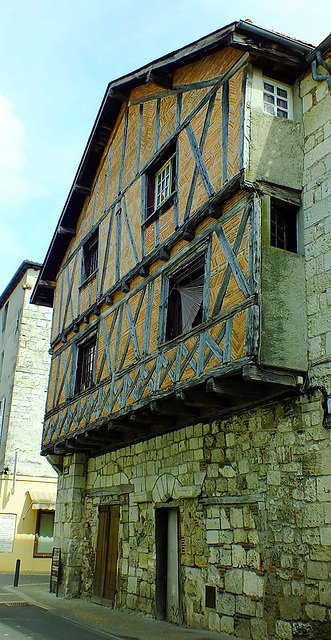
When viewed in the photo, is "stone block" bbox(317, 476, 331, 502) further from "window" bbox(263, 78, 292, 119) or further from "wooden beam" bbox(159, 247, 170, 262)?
"window" bbox(263, 78, 292, 119)

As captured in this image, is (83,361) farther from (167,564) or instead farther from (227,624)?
(227,624)

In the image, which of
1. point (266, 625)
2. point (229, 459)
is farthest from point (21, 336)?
point (266, 625)

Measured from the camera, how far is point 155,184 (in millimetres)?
10453

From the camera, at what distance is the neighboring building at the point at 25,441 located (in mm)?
17516

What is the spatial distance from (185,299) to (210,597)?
12.8 ft

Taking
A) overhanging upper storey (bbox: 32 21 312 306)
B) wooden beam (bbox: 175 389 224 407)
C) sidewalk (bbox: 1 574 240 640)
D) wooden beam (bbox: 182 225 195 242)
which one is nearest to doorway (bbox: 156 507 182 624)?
sidewalk (bbox: 1 574 240 640)

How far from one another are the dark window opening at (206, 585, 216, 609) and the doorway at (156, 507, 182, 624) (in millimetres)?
980

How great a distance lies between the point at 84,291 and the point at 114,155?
2.80 meters

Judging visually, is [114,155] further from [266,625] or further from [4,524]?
[4,524]

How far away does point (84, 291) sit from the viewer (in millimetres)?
12492

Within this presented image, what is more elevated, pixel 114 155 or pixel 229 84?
pixel 114 155

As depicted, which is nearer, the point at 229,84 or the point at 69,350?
the point at 229,84

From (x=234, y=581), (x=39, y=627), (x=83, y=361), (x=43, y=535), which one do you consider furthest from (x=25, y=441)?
(x=234, y=581)

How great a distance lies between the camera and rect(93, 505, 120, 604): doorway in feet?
34.6
